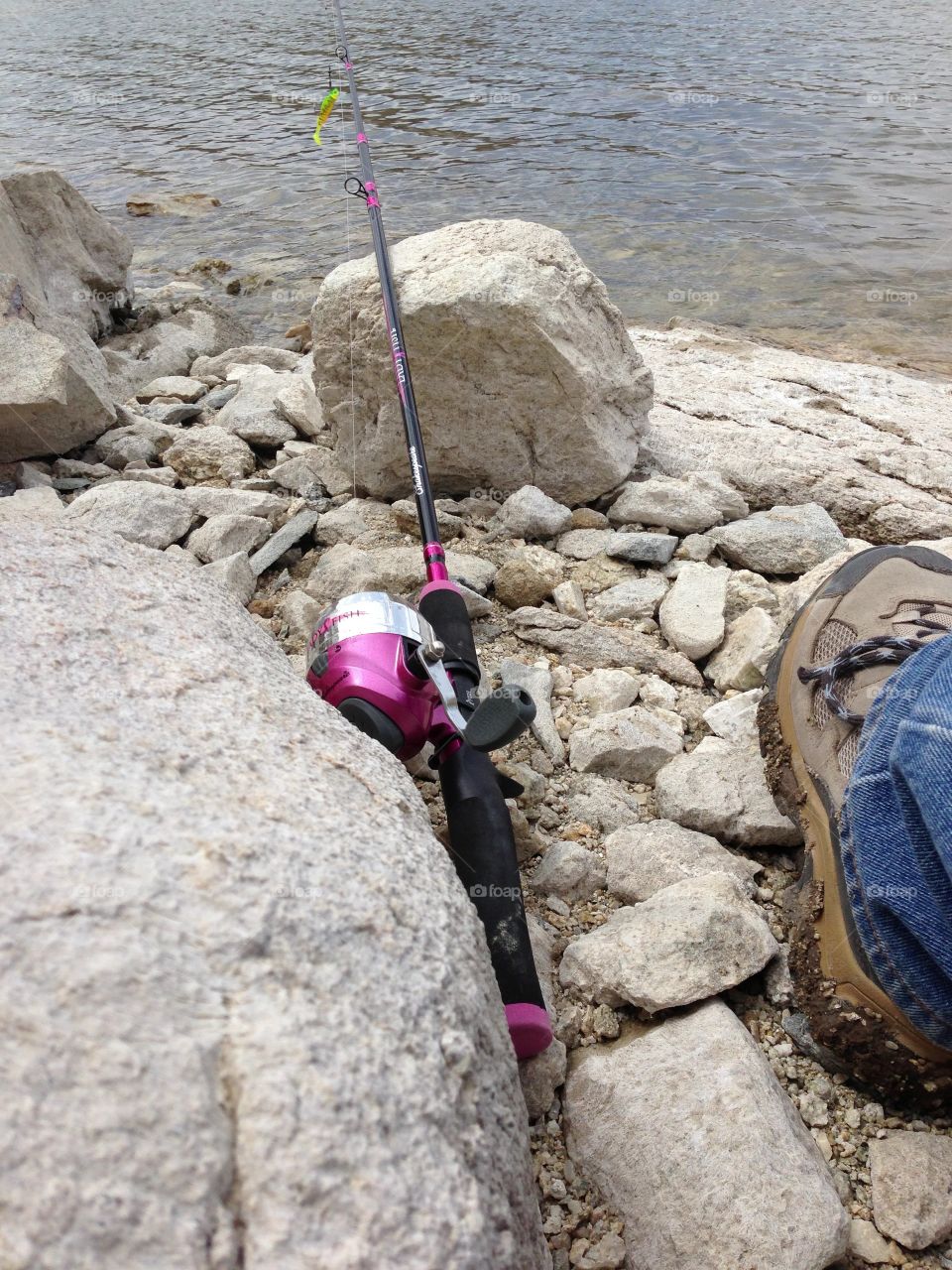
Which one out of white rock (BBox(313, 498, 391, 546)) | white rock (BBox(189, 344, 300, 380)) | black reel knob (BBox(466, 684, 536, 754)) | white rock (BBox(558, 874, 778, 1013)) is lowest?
white rock (BBox(189, 344, 300, 380))

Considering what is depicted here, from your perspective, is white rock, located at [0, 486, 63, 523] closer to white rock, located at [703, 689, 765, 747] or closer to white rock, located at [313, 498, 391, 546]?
white rock, located at [313, 498, 391, 546]

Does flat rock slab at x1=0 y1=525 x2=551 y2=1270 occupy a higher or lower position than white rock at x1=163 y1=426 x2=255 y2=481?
higher

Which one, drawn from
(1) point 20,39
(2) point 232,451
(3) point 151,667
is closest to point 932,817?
(3) point 151,667

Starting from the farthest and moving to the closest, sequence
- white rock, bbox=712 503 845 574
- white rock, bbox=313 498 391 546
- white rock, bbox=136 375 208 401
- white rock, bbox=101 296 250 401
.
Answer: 1. white rock, bbox=101 296 250 401
2. white rock, bbox=136 375 208 401
3. white rock, bbox=313 498 391 546
4. white rock, bbox=712 503 845 574

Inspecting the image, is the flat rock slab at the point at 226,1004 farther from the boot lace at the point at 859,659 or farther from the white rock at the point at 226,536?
the white rock at the point at 226,536

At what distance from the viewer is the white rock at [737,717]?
8.43ft

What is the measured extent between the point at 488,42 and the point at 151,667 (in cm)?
1973

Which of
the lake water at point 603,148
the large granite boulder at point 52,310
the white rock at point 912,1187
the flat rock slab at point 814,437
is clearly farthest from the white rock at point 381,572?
the lake water at point 603,148

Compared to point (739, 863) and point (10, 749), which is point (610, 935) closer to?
point (739, 863)

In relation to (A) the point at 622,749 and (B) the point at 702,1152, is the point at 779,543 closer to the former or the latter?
(A) the point at 622,749

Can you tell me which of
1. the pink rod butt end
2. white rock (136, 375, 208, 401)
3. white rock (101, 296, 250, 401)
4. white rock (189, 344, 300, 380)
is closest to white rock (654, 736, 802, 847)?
the pink rod butt end

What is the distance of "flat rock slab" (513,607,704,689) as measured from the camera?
9.50ft

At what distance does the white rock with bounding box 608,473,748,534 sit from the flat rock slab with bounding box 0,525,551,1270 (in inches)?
90.7

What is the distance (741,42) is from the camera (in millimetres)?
17109
